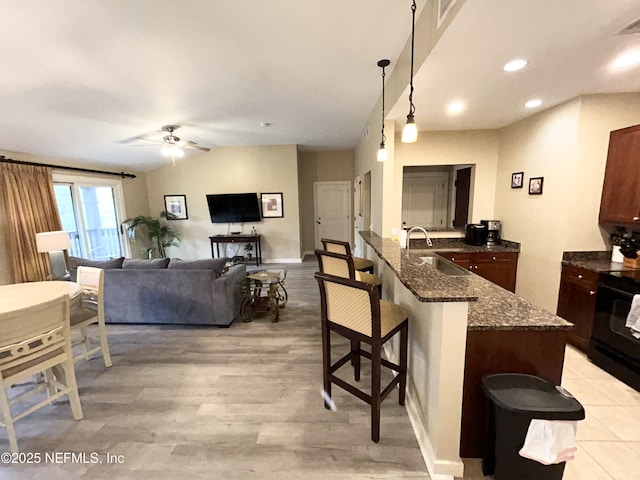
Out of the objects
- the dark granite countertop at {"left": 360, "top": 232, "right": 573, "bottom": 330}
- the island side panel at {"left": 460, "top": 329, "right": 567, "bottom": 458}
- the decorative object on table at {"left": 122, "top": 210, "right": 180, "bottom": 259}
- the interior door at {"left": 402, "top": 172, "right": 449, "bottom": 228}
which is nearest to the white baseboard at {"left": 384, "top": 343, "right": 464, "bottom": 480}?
A: the island side panel at {"left": 460, "top": 329, "right": 567, "bottom": 458}

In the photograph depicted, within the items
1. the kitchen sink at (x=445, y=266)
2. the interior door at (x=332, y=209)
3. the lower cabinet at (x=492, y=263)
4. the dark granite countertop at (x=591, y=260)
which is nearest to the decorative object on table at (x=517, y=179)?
the lower cabinet at (x=492, y=263)

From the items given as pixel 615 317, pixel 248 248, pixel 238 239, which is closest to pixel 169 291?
pixel 238 239

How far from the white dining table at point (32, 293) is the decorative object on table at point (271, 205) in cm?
429

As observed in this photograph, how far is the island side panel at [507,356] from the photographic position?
1431 mm

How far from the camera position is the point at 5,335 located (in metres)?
1.57

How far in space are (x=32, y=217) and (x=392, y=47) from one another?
5.19 metres

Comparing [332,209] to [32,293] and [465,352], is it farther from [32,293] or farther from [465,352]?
[465,352]

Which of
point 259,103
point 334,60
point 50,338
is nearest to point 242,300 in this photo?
point 50,338

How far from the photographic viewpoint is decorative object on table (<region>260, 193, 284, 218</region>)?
641cm

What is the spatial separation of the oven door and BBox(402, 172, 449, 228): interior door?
10.8ft

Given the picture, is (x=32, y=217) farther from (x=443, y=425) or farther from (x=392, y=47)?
(x=443, y=425)

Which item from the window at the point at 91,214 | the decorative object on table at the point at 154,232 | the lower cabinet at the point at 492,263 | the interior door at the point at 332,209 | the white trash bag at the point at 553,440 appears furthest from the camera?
the interior door at the point at 332,209

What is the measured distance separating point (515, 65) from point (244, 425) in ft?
10.4

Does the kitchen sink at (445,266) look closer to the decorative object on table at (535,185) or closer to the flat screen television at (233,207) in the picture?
the decorative object on table at (535,185)
